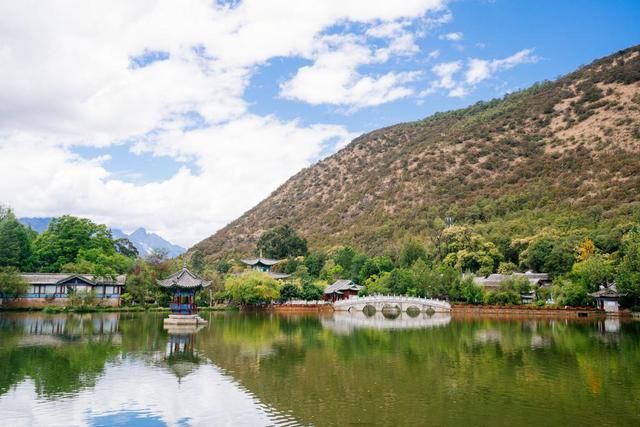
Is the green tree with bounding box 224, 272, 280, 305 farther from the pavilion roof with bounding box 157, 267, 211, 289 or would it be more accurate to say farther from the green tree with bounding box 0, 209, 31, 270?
the green tree with bounding box 0, 209, 31, 270

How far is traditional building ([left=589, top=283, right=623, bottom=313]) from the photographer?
130 feet

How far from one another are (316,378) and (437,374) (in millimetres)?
3577

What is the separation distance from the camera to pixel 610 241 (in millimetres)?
45469

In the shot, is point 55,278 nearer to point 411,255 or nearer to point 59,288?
point 59,288

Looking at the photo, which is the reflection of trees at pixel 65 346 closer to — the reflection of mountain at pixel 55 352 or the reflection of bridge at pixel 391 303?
the reflection of mountain at pixel 55 352

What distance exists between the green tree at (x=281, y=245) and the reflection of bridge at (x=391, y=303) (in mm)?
23310

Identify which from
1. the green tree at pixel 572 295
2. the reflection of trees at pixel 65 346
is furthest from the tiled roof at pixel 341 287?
the reflection of trees at pixel 65 346

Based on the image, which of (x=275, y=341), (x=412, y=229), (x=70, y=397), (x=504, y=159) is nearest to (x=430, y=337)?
(x=275, y=341)

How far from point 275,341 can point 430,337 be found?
739cm

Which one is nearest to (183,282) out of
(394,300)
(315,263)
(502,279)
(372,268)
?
(394,300)

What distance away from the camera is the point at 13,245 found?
152ft

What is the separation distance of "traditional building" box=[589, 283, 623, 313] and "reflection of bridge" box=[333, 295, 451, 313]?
36.3ft

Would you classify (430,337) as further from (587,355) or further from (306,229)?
(306,229)

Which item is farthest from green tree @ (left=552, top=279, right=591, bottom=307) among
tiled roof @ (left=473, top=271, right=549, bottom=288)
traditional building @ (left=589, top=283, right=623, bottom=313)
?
tiled roof @ (left=473, top=271, right=549, bottom=288)
